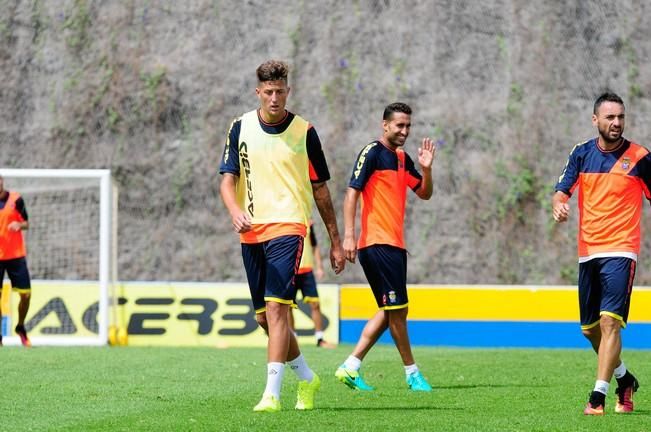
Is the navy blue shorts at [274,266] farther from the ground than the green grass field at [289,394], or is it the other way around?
the navy blue shorts at [274,266]

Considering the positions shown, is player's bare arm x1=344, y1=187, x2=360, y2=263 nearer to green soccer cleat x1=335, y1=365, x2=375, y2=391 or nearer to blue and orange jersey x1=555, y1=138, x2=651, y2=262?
green soccer cleat x1=335, y1=365, x2=375, y2=391

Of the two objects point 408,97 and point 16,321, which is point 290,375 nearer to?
point 16,321

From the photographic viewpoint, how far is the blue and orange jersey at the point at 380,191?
33.7 ft

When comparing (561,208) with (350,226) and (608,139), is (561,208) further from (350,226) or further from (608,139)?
(350,226)

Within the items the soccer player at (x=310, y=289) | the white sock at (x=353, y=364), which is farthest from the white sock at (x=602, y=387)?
the soccer player at (x=310, y=289)

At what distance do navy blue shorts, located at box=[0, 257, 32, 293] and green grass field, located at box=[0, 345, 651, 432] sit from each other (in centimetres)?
163

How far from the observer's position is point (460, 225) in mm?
23094

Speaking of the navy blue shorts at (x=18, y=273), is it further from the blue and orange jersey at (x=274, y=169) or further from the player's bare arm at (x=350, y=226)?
the blue and orange jersey at (x=274, y=169)

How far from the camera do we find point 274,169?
316 inches

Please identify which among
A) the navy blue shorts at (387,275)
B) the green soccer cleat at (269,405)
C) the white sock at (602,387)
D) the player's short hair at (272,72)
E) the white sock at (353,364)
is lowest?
the white sock at (353,364)

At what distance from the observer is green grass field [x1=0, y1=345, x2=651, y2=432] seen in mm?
7312

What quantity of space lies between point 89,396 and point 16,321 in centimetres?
915

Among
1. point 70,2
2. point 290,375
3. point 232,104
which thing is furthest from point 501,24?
point 290,375

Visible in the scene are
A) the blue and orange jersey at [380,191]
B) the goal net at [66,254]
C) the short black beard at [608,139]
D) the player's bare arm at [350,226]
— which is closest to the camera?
the short black beard at [608,139]
